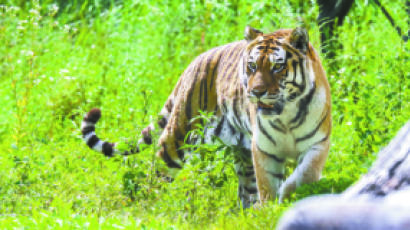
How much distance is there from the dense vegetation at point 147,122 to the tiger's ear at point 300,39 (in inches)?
30.9

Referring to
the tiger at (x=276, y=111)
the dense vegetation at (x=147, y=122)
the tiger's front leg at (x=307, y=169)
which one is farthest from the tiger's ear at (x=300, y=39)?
the dense vegetation at (x=147, y=122)

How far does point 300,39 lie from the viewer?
13.6 ft

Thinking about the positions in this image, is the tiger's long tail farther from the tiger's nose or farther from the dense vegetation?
the tiger's nose

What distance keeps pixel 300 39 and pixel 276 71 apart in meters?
0.29

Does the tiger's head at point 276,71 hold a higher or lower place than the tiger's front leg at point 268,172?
higher

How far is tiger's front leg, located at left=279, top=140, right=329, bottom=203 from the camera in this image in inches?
156

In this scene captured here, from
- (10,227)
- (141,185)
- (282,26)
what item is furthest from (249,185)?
(10,227)

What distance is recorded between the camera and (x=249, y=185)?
194 inches

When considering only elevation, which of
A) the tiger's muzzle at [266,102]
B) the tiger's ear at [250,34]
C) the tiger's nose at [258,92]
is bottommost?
the tiger's muzzle at [266,102]

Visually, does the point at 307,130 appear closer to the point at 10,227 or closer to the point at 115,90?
the point at 10,227

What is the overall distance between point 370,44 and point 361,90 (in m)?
2.28

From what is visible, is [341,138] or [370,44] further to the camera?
[370,44]

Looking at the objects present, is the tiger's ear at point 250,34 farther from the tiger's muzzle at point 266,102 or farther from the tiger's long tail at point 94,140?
the tiger's long tail at point 94,140

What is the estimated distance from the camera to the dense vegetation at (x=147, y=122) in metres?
3.98
